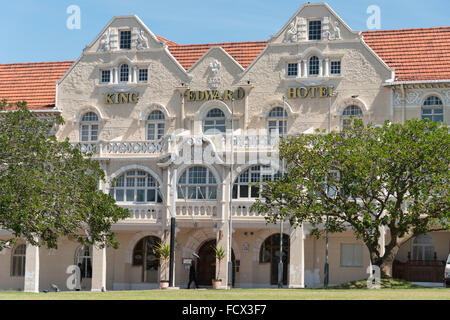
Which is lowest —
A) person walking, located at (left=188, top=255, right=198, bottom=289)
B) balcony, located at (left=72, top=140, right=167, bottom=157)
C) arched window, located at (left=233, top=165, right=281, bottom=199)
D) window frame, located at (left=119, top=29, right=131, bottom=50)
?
person walking, located at (left=188, top=255, right=198, bottom=289)

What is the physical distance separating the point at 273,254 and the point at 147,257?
25.2 feet

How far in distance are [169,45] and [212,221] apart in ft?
44.1

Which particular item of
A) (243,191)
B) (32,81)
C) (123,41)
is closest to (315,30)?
(243,191)

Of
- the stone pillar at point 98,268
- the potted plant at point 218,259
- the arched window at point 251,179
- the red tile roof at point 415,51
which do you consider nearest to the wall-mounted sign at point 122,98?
the arched window at point 251,179

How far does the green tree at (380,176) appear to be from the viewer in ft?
124

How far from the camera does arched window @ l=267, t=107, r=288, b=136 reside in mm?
51219

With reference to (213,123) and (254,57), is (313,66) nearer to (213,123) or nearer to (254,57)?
(254,57)

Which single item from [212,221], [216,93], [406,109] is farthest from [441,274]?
[216,93]

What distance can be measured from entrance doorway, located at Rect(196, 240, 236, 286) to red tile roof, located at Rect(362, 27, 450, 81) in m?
14.7

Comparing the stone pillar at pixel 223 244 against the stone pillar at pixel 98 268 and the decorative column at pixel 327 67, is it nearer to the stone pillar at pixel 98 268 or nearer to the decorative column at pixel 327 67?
the stone pillar at pixel 98 268

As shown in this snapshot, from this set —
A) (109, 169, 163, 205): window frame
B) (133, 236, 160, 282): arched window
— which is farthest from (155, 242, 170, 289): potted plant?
(133, 236, 160, 282): arched window

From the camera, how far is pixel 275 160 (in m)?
48.8

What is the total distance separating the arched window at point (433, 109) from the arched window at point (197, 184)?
40.3 ft

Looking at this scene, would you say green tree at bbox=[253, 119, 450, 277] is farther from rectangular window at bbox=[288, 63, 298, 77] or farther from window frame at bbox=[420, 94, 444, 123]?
rectangular window at bbox=[288, 63, 298, 77]
